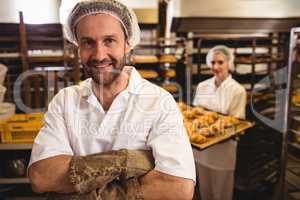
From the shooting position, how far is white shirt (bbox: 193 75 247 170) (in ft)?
7.80

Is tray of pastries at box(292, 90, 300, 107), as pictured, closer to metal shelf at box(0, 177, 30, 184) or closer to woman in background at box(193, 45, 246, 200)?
woman in background at box(193, 45, 246, 200)

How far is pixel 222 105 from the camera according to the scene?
281 cm

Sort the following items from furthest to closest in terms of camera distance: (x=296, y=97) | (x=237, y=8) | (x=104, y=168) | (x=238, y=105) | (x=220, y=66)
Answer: (x=237, y=8)
(x=220, y=66)
(x=238, y=105)
(x=296, y=97)
(x=104, y=168)

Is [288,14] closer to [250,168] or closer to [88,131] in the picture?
[250,168]

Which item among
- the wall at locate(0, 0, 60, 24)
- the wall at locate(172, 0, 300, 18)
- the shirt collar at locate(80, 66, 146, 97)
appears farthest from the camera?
the wall at locate(172, 0, 300, 18)

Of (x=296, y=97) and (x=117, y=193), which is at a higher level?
(x=296, y=97)

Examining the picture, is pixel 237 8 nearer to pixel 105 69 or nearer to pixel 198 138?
pixel 198 138

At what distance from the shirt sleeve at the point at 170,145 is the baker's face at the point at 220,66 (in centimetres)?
199

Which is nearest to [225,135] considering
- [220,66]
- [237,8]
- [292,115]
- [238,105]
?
[292,115]

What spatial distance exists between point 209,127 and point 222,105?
0.67 m

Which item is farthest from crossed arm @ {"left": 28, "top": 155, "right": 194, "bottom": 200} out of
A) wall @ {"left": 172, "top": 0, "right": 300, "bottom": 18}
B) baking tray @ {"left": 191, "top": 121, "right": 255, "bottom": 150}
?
wall @ {"left": 172, "top": 0, "right": 300, "bottom": 18}

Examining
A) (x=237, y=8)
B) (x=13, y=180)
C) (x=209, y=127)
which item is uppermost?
(x=237, y=8)

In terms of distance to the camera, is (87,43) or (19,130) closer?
(87,43)

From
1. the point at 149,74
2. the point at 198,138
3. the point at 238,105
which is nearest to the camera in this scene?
the point at 198,138
